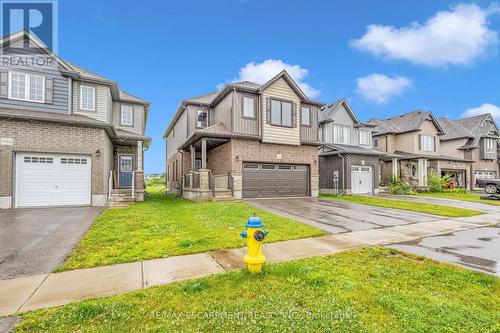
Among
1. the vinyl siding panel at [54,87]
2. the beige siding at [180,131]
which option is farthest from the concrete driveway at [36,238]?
the beige siding at [180,131]

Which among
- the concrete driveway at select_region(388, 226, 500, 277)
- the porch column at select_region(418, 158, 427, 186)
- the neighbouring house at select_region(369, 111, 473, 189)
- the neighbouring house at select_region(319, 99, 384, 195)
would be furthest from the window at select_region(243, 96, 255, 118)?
the porch column at select_region(418, 158, 427, 186)

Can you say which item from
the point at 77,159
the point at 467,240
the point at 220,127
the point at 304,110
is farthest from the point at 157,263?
the point at 304,110

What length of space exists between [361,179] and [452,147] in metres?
21.7

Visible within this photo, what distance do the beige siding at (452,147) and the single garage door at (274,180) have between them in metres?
27.6

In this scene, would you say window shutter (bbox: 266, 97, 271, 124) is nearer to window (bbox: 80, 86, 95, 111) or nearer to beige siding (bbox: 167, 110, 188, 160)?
beige siding (bbox: 167, 110, 188, 160)

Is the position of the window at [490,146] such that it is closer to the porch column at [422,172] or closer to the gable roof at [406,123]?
the gable roof at [406,123]

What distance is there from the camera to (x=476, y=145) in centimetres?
3247

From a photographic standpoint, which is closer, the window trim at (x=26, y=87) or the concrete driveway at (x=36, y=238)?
the concrete driveway at (x=36, y=238)

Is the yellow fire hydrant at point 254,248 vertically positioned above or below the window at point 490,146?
below

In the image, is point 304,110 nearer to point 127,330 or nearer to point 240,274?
point 240,274

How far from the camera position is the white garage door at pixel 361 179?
2181 cm

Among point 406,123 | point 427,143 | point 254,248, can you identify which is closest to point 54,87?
point 254,248

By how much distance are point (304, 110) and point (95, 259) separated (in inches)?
664

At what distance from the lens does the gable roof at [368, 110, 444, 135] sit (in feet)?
95.0
